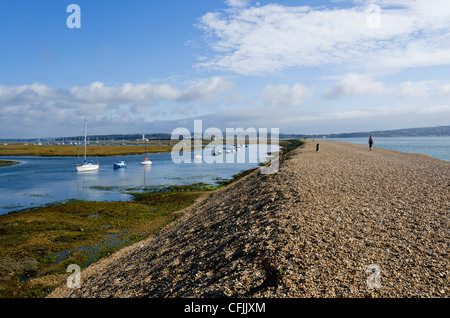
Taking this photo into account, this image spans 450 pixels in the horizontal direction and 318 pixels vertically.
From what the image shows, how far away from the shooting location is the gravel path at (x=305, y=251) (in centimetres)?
738

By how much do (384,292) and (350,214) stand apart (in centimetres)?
556

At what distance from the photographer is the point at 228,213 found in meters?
17.6

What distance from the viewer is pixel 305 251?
28.8ft


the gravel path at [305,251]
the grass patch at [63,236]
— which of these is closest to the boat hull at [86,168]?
the grass patch at [63,236]

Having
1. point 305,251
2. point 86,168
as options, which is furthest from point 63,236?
point 86,168

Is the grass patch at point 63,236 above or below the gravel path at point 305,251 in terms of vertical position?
below

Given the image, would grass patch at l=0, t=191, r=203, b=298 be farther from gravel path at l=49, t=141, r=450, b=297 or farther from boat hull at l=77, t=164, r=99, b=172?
boat hull at l=77, t=164, r=99, b=172

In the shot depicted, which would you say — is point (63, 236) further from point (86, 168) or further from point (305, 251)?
point (86, 168)

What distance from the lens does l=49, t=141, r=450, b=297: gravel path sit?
7.38 m

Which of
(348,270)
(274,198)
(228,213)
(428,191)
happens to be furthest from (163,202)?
(348,270)

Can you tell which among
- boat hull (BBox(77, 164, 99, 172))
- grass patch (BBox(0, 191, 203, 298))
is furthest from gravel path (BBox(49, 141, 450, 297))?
boat hull (BBox(77, 164, 99, 172))

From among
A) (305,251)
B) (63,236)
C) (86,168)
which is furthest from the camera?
(86,168)

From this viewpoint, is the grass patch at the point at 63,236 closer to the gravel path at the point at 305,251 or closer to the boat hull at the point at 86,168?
the gravel path at the point at 305,251

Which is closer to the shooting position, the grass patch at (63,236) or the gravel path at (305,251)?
the gravel path at (305,251)
